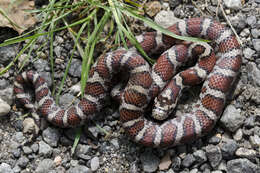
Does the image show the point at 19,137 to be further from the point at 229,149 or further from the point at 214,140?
the point at 229,149

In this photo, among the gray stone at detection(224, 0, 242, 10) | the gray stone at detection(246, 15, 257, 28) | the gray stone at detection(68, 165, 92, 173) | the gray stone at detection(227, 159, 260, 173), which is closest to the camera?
the gray stone at detection(227, 159, 260, 173)

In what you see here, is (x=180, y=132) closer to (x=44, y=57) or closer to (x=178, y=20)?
(x=178, y=20)

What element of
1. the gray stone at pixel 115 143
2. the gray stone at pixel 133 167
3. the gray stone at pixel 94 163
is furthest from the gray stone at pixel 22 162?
the gray stone at pixel 133 167

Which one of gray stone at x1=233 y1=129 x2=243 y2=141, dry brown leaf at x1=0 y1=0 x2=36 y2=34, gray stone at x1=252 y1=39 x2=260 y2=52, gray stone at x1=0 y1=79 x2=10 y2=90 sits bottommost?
gray stone at x1=233 y1=129 x2=243 y2=141

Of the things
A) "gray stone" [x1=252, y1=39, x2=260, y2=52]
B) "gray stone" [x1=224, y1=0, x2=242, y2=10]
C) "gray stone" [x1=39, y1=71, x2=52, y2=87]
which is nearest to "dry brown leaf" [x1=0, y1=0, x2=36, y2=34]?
"gray stone" [x1=39, y1=71, x2=52, y2=87]

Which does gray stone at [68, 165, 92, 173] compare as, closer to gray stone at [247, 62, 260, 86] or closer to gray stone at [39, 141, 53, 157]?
gray stone at [39, 141, 53, 157]

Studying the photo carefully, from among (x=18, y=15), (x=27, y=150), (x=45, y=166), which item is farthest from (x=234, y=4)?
(x=27, y=150)
